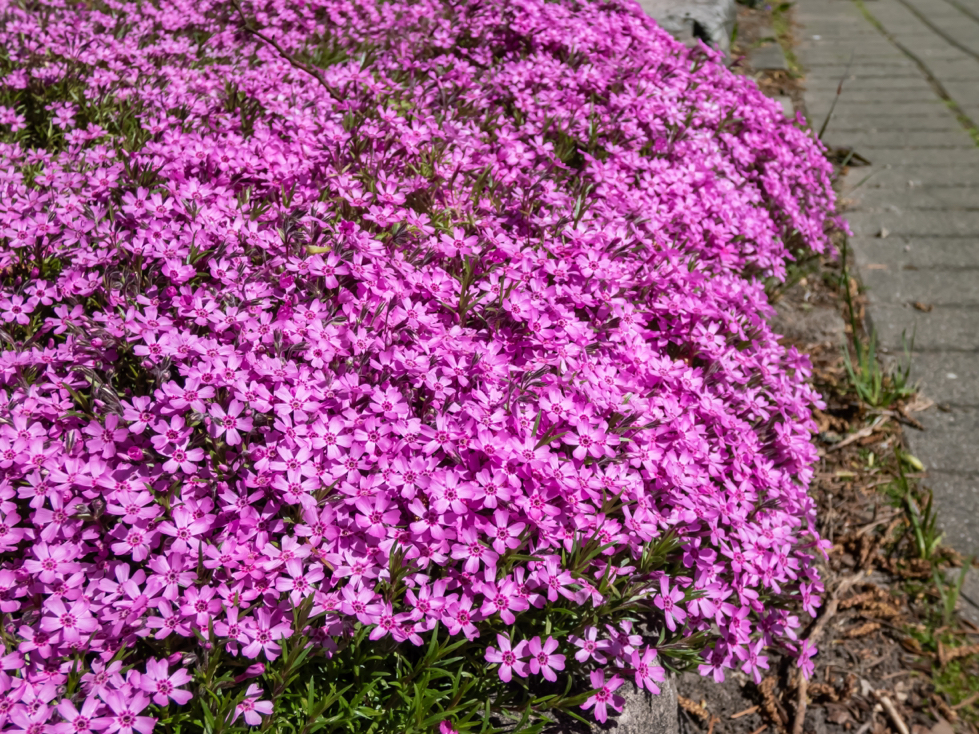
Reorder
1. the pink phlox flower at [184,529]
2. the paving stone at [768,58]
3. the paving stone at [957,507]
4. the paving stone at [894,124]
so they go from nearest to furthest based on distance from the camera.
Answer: the pink phlox flower at [184,529]
the paving stone at [957,507]
the paving stone at [894,124]
the paving stone at [768,58]

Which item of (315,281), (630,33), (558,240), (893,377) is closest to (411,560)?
(315,281)

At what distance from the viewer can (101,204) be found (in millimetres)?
2850

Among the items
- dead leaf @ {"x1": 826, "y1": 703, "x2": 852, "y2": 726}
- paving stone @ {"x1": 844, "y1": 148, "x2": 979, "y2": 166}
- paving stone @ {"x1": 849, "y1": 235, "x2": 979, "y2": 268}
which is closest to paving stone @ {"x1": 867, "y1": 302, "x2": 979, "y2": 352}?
paving stone @ {"x1": 849, "y1": 235, "x2": 979, "y2": 268}

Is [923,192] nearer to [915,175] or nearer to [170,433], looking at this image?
[915,175]

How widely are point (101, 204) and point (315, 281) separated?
114 cm

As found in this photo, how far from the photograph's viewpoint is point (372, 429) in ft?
6.93

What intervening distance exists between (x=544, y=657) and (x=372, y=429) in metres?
0.84

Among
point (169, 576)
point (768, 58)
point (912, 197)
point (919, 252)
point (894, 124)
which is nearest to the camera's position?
point (169, 576)

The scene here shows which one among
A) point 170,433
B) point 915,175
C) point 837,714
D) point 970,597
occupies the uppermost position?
point 170,433

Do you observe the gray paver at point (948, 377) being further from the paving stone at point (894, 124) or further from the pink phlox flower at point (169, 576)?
the pink phlox flower at point (169, 576)

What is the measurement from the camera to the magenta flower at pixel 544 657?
6.43 feet

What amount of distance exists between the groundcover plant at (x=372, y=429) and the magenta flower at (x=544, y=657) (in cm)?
1

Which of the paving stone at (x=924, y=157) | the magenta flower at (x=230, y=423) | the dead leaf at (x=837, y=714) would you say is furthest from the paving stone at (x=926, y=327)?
the magenta flower at (x=230, y=423)

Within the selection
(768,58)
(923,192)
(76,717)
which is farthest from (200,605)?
(768,58)
